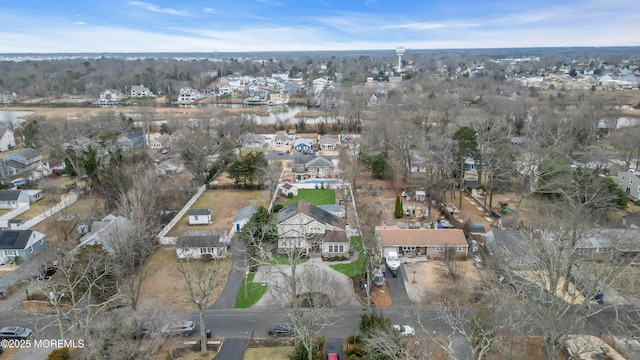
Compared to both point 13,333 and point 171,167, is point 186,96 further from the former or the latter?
point 13,333

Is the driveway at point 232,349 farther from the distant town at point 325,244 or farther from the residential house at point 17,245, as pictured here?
the residential house at point 17,245

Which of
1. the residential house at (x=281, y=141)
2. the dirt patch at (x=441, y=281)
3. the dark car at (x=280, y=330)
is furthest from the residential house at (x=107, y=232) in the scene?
the residential house at (x=281, y=141)

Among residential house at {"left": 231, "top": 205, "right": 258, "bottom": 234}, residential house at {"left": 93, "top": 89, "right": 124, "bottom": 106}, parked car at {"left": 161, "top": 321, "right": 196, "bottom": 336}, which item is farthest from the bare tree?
residential house at {"left": 93, "top": 89, "right": 124, "bottom": 106}

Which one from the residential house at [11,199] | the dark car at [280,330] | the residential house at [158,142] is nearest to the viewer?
the dark car at [280,330]

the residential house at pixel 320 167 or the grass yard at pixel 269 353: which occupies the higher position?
the residential house at pixel 320 167

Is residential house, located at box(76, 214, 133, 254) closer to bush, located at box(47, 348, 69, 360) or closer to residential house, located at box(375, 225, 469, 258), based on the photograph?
bush, located at box(47, 348, 69, 360)

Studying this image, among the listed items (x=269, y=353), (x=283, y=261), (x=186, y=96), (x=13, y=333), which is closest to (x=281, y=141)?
(x=283, y=261)
